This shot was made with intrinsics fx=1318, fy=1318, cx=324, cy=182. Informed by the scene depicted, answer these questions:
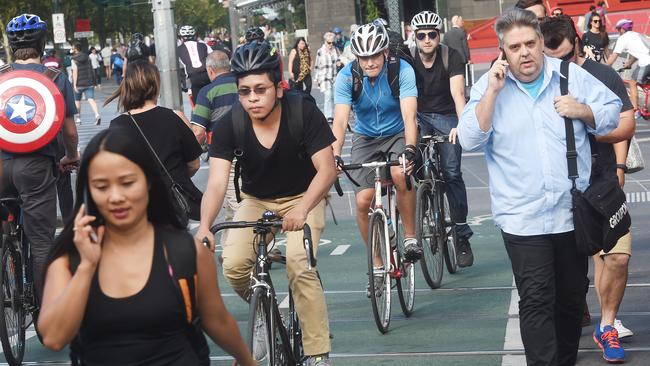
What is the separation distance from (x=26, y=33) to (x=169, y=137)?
1.20m

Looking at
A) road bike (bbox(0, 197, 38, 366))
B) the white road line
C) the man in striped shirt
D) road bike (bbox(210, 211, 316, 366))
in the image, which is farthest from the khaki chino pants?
the white road line

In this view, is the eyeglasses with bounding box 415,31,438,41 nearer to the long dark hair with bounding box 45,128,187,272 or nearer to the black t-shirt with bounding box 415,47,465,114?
the black t-shirt with bounding box 415,47,465,114

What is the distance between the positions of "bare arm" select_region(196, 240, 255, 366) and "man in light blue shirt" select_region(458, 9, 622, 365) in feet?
6.81

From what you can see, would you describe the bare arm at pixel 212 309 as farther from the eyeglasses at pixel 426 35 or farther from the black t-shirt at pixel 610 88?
the eyeglasses at pixel 426 35

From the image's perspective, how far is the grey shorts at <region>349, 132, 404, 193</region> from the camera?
8.79 metres

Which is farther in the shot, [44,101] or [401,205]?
[401,205]

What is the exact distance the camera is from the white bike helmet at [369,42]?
8.49 m

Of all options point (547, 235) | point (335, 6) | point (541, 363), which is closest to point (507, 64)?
point (547, 235)

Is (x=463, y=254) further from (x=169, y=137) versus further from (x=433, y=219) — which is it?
(x=169, y=137)

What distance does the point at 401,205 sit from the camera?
8.92 m

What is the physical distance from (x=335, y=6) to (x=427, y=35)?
146 feet

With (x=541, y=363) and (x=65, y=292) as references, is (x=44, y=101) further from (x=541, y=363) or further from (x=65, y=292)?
(x=65, y=292)

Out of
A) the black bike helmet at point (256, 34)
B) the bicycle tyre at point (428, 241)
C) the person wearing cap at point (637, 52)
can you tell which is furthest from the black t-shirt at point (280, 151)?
the person wearing cap at point (637, 52)

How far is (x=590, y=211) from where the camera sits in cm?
564
